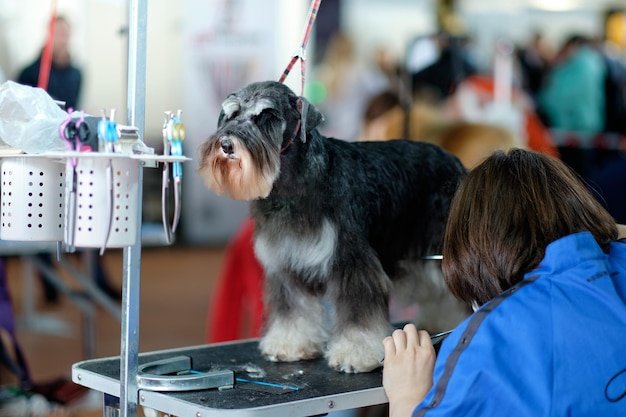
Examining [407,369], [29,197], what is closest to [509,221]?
[407,369]

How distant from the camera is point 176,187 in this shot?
1.78 metres

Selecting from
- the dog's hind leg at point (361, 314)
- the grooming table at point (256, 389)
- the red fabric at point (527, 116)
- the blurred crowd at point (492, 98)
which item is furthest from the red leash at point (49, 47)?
the red fabric at point (527, 116)

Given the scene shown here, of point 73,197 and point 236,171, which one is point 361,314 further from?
point 73,197

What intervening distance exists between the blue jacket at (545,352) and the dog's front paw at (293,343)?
0.68 m

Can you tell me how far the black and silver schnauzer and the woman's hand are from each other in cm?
25

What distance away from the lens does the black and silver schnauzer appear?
200cm

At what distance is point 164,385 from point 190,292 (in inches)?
227

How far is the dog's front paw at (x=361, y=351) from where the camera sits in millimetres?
2121

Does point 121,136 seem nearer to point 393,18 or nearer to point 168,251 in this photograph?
point 168,251

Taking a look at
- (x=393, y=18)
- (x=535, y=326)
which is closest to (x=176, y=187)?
(x=535, y=326)

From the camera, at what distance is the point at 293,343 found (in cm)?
228

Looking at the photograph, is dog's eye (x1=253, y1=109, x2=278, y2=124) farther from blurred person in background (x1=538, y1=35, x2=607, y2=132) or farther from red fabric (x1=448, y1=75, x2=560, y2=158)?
blurred person in background (x1=538, y1=35, x2=607, y2=132)

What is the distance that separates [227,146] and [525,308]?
0.73 metres

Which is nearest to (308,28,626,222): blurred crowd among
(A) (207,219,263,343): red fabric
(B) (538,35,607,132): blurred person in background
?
(B) (538,35,607,132): blurred person in background
